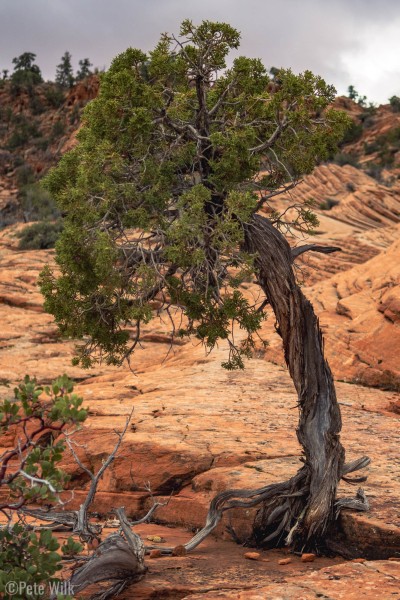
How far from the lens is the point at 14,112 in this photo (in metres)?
80.1

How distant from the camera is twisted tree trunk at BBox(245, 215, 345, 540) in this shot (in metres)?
7.64

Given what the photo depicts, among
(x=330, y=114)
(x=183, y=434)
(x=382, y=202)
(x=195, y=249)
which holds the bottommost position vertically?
(x=183, y=434)

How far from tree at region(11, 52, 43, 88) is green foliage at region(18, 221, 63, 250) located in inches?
1998

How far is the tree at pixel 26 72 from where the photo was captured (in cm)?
8317

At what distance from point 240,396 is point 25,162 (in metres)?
61.1

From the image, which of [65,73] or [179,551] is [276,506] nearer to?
[179,551]

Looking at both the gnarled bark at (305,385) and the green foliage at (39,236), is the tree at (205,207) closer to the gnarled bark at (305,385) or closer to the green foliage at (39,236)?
the gnarled bark at (305,385)

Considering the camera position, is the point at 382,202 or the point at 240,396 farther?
the point at 382,202

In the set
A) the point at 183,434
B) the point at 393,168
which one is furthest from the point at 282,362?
the point at 393,168

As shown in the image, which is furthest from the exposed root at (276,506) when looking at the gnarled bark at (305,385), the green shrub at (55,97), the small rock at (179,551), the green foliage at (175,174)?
the green shrub at (55,97)

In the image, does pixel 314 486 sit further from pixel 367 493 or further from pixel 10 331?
pixel 10 331

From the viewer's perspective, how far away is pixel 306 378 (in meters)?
7.81

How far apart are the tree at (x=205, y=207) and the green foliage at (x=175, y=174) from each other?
17mm

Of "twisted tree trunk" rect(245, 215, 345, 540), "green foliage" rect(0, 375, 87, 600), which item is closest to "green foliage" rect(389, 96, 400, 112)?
"twisted tree trunk" rect(245, 215, 345, 540)
